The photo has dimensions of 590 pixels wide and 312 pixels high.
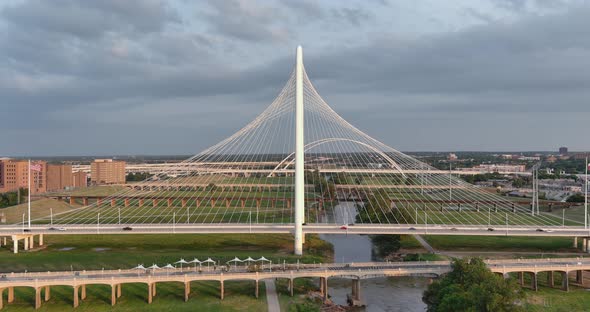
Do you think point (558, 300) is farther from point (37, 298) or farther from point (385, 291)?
point (37, 298)

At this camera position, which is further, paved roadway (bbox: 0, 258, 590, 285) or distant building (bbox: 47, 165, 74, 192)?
distant building (bbox: 47, 165, 74, 192)

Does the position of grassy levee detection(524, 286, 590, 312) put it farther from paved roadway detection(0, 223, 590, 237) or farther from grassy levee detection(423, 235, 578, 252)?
grassy levee detection(423, 235, 578, 252)

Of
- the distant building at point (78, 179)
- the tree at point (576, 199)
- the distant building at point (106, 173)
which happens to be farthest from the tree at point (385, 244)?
the distant building at point (106, 173)

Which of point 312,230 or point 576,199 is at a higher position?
point 312,230

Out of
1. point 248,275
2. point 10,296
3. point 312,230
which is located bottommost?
point 10,296

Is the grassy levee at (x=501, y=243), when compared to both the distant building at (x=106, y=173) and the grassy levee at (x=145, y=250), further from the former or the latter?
the distant building at (x=106, y=173)

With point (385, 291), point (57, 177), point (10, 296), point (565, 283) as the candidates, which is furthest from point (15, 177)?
point (565, 283)

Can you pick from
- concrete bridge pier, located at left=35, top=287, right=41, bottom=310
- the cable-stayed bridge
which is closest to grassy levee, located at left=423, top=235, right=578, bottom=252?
the cable-stayed bridge
